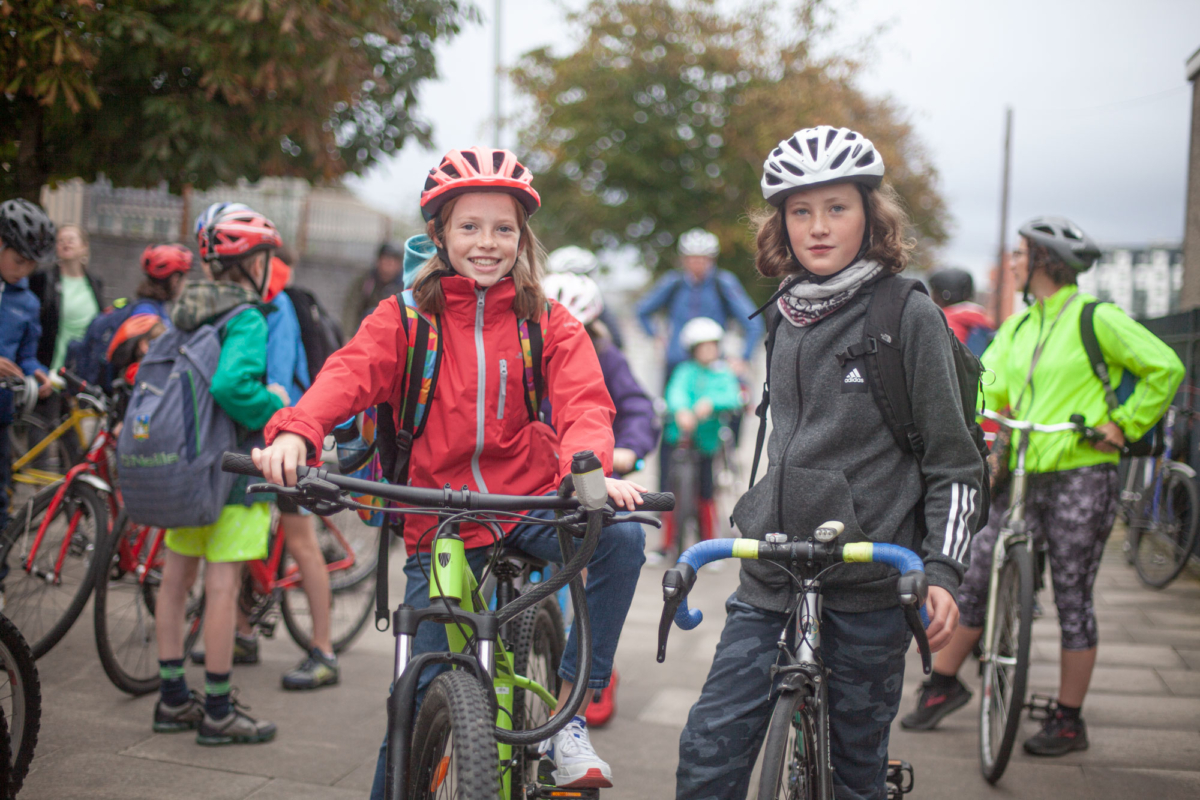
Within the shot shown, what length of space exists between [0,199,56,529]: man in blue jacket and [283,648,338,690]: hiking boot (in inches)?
58.4

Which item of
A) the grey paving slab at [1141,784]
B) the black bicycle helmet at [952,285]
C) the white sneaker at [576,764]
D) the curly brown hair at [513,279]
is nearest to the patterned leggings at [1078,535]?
the grey paving slab at [1141,784]

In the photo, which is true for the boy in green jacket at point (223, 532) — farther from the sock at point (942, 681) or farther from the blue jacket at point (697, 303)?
the blue jacket at point (697, 303)

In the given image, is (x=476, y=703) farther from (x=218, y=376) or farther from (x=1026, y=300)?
(x=1026, y=300)

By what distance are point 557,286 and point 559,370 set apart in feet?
6.38

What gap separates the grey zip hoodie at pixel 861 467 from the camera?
2.34 meters

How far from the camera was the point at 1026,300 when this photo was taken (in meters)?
4.41

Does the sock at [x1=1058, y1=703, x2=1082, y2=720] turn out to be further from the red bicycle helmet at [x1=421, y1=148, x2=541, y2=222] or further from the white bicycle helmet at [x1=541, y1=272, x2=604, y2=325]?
the red bicycle helmet at [x1=421, y1=148, x2=541, y2=222]

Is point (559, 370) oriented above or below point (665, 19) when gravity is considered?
below

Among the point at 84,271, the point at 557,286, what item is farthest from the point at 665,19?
the point at 557,286

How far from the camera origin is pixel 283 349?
4.26m

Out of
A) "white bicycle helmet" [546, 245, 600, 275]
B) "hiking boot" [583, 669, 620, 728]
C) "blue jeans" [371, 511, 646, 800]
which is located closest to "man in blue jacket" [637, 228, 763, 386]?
"white bicycle helmet" [546, 245, 600, 275]

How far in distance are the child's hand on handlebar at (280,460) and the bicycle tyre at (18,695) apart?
134cm

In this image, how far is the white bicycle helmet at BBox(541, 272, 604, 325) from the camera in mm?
4621

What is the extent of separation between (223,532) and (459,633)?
181cm
